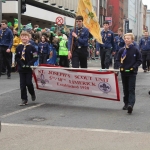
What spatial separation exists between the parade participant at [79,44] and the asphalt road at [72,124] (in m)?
1.17

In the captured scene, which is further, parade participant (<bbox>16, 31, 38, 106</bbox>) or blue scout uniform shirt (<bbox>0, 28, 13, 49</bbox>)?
blue scout uniform shirt (<bbox>0, 28, 13, 49</bbox>)

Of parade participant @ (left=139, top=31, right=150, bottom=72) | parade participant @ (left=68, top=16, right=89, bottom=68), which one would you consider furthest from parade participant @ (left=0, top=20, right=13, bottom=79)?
parade participant @ (left=139, top=31, right=150, bottom=72)

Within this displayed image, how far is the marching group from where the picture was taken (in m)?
8.58

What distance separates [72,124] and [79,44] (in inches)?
160

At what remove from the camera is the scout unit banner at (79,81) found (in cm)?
893

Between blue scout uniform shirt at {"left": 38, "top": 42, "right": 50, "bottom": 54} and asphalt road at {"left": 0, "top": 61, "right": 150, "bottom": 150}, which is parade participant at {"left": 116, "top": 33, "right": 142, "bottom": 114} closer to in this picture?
asphalt road at {"left": 0, "top": 61, "right": 150, "bottom": 150}

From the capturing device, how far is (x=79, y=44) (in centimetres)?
1133

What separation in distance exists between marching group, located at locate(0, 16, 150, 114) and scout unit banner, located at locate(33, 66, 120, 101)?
24cm

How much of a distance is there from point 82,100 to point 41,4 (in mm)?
38852

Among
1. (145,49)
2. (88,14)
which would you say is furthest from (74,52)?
(145,49)

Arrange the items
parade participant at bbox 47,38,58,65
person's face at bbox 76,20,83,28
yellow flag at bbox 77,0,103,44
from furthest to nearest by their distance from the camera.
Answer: parade participant at bbox 47,38,58,65 → yellow flag at bbox 77,0,103,44 → person's face at bbox 76,20,83,28

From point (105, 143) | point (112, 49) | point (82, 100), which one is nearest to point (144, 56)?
point (112, 49)

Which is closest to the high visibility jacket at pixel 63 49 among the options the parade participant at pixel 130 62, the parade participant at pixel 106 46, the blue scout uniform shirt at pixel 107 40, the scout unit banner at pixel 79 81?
the parade participant at pixel 106 46

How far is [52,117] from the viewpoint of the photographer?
8.24 meters
